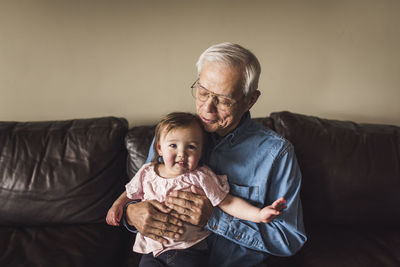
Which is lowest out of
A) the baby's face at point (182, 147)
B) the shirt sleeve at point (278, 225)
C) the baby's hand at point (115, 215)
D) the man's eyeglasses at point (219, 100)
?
the baby's hand at point (115, 215)

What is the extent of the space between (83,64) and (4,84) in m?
0.54

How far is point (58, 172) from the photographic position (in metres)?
1.51

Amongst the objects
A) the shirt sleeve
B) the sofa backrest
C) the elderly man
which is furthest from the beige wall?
the shirt sleeve

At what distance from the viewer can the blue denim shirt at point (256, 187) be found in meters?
1.16

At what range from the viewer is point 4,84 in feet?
5.88

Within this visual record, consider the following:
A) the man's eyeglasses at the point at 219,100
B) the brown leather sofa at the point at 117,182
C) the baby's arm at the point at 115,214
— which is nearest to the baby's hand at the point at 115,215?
the baby's arm at the point at 115,214

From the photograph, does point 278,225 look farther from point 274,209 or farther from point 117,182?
point 117,182

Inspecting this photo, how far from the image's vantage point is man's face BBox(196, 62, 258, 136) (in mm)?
1071

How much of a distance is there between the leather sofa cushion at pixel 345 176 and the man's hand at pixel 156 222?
81cm

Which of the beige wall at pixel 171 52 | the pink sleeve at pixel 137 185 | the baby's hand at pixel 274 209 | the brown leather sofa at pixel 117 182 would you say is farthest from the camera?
the beige wall at pixel 171 52

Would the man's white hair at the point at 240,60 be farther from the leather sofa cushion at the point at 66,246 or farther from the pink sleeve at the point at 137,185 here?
the leather sofa cushion at the point at 66,246

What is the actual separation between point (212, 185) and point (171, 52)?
1035mm

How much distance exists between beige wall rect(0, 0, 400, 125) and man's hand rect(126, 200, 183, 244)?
2.91 feet

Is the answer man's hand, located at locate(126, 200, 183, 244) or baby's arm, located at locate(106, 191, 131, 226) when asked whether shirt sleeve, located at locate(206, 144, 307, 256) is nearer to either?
man's hand, located at locate(126, 200, 183, 244)
